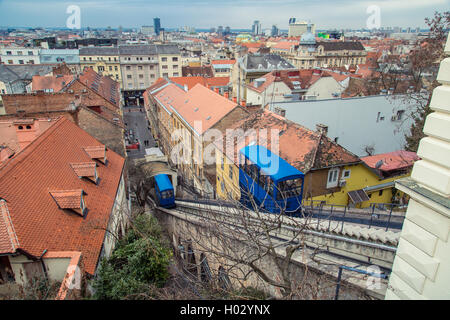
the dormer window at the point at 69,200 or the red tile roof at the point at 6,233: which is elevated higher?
the red tile roof at the point at 6,233

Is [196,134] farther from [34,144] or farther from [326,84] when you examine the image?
[326,84]

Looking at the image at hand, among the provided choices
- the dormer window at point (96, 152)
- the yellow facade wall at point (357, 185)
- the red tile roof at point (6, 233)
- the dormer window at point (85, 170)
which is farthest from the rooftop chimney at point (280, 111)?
the red tile roof at point (6, 233)

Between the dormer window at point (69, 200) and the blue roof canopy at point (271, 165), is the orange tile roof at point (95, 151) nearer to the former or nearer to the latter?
the dormer window at point (69, 200)

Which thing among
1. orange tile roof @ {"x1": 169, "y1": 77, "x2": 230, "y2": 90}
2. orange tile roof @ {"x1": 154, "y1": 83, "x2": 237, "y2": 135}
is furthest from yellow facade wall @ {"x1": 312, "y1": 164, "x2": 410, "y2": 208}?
orange tile roof @ {"x1": 169, "y1": 77, "x2": 230, "y2": 90}

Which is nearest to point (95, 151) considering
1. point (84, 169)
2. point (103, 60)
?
point (84, 169)

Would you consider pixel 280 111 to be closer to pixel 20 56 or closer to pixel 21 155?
pixel 21 155

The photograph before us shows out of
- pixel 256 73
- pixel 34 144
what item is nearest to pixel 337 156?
pixel 34 144
